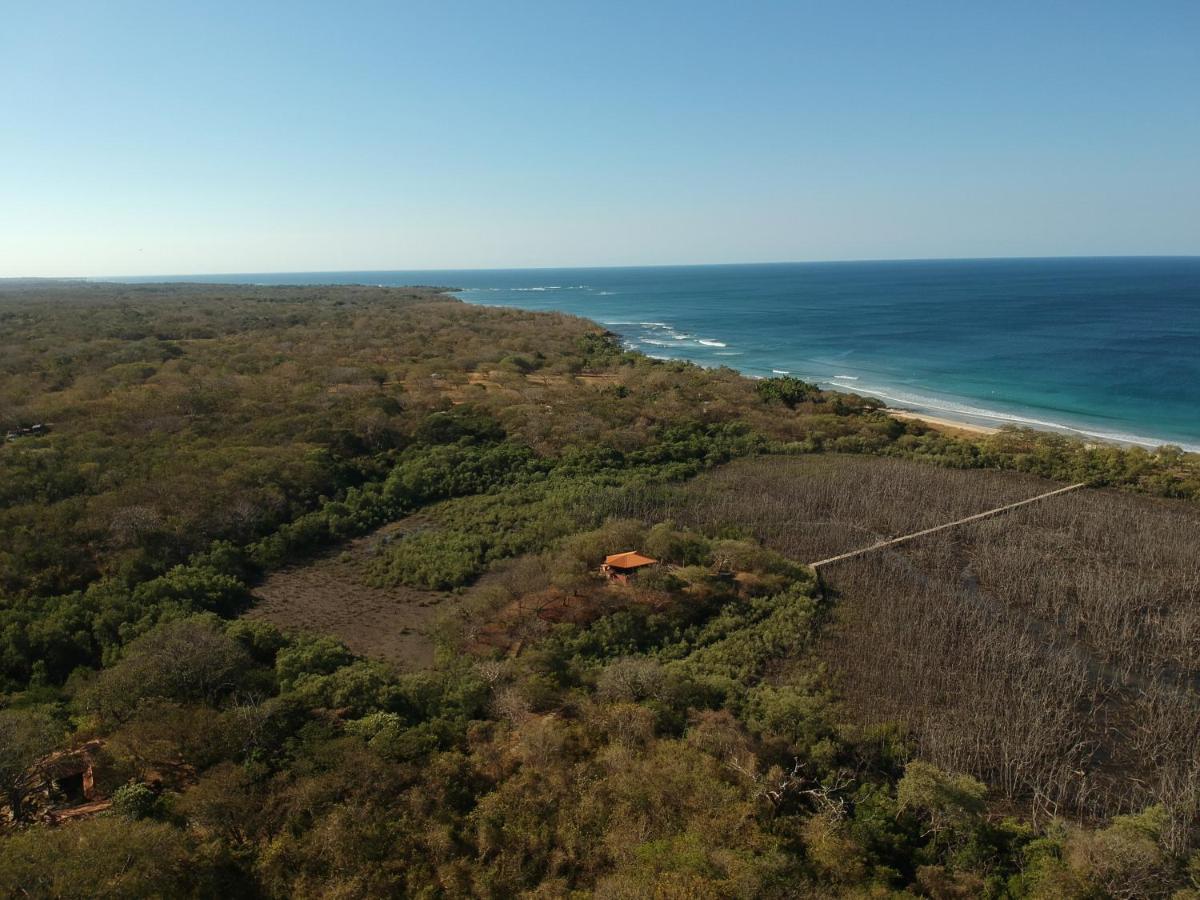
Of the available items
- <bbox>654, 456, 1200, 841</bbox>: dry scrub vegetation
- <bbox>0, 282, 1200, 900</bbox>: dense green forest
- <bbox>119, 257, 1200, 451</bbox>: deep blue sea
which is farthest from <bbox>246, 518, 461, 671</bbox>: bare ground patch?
<bbox>119, 257, 1200, 451</bbox>: deep blue sea

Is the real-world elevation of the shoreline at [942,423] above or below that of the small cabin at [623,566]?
above

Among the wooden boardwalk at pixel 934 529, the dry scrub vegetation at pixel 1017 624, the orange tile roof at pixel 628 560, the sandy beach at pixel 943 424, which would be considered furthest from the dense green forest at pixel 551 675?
the sandy beach at pixel 943 424

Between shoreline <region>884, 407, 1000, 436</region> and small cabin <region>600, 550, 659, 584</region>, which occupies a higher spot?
shoreline <region>884, 407, 1000, 436</region>

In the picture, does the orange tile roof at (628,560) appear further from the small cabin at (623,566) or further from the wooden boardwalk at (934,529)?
the wooden boardwalk at (934,529)

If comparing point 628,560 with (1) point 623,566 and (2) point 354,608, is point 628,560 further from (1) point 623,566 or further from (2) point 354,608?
(2) point 354,608

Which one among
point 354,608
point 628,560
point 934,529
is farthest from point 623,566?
point 934,529

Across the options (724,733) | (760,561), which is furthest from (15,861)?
(760,561)

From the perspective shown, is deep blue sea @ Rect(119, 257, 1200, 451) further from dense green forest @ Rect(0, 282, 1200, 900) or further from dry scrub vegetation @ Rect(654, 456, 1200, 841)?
dry scrub vegetation @ Rect(654, 456, 1200, 841)
